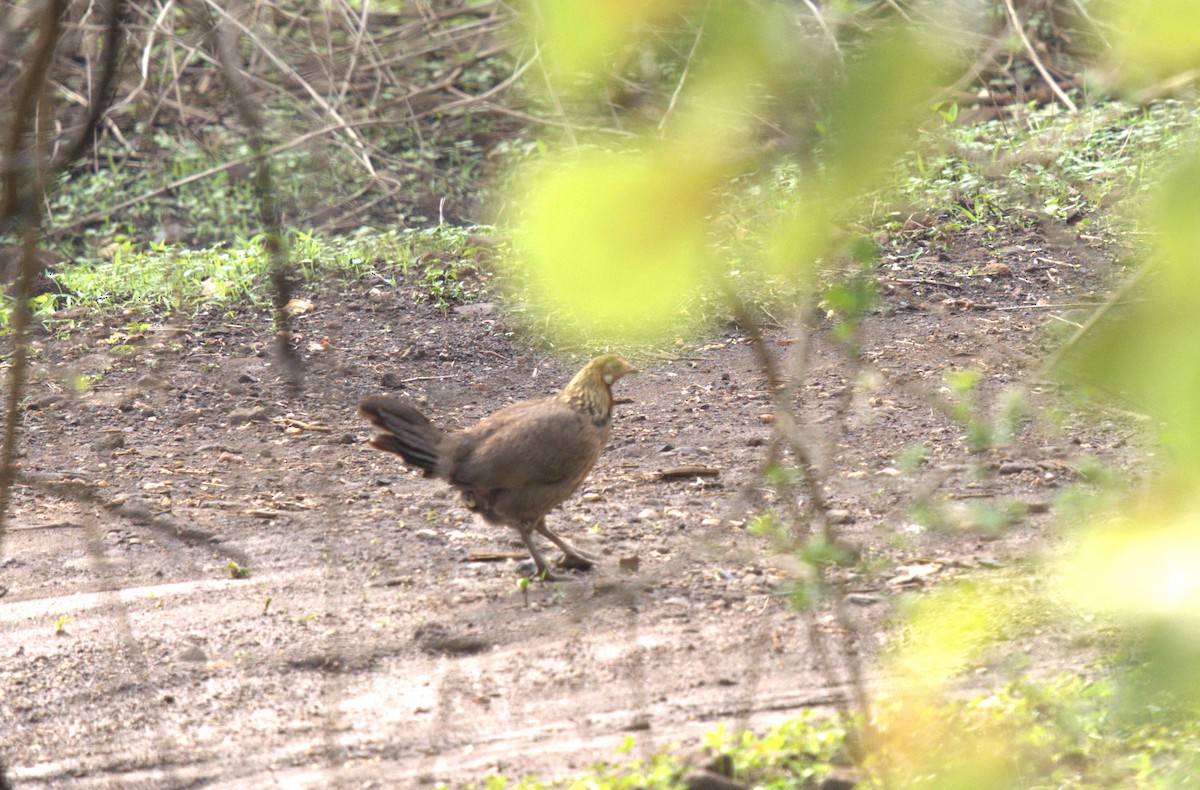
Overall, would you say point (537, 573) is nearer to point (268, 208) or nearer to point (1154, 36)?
point (268, 208)

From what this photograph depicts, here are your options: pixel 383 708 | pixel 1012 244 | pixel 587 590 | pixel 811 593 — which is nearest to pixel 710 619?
pixel 587 590

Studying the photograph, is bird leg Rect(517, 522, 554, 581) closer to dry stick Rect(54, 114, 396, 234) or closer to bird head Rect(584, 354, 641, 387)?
bird head Rect(584, 354, 641, 387)

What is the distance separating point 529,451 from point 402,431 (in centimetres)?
47

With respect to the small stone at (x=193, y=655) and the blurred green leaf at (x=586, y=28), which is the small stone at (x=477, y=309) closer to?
the small stone at (x=193, y=655)

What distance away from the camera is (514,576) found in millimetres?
4430

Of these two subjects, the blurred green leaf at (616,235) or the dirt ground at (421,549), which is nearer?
the blurred green leaf at (616,235)

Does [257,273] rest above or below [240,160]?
below

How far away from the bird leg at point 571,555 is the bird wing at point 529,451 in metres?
0.21

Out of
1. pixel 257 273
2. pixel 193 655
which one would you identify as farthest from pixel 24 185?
pixel 257 273

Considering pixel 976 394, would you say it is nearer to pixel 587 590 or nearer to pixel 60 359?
pixel 587 590

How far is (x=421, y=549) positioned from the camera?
4672 mm

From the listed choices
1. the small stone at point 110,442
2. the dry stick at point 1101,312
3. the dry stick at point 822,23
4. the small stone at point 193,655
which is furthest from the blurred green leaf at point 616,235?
the small stone at point 110,442

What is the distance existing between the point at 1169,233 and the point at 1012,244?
7.07m

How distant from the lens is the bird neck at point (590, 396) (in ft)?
15.0
